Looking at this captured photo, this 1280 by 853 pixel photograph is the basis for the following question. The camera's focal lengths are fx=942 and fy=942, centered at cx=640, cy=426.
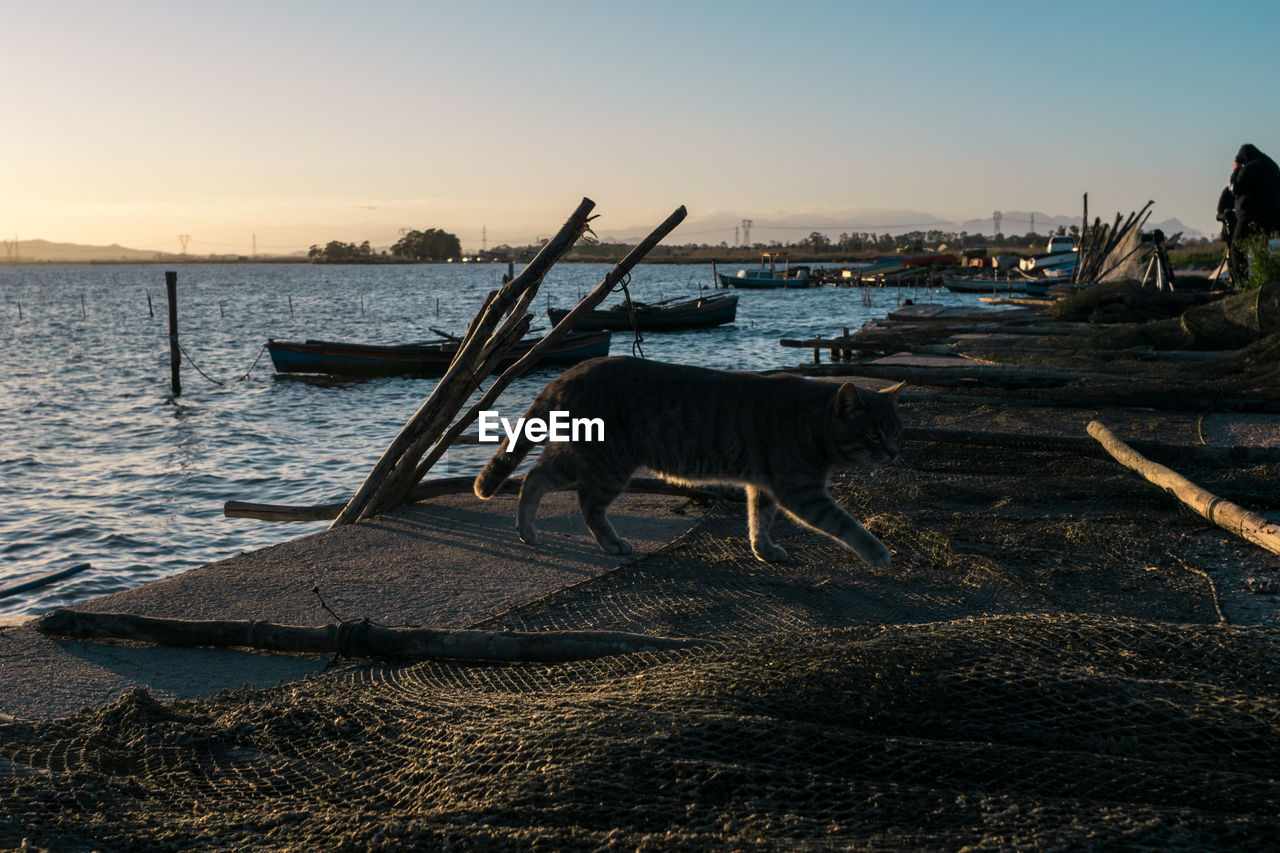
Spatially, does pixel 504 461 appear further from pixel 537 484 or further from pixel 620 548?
pixel 620 548

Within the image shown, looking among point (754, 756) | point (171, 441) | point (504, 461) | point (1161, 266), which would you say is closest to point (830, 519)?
point (504, 461)

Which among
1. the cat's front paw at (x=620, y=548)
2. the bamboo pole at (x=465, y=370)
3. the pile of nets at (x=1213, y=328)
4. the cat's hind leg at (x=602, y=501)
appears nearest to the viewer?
the cat's hind leg at (x=602, y=501)

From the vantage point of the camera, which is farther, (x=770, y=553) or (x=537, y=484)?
(x=537, y=484)

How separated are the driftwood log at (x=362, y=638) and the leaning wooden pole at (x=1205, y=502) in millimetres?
3831

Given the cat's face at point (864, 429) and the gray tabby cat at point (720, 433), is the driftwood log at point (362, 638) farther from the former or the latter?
the cat's face at point (864, 429)

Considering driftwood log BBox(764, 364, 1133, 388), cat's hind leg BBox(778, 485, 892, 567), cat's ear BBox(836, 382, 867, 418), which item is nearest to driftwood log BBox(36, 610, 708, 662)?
cat's hind leg BBox(778, 485, 892, 567)

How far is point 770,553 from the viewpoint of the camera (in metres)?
6.19

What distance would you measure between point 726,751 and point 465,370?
5.27 metres

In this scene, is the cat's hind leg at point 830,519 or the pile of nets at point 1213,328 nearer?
the cat's hind leg at point 830,519

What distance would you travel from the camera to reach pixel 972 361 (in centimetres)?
1595

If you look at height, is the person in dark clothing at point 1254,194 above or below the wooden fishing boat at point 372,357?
above

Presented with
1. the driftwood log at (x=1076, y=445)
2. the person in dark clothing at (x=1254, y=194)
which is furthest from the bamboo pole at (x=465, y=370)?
the person in dark clothing at (x=1254, y=194)

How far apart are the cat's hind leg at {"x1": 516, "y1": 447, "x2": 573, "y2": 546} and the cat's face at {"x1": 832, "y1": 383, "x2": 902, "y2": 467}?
1856 mm

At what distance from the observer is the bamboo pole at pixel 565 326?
7.84 meters
